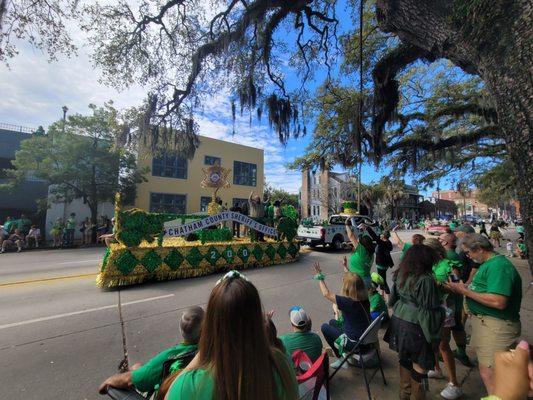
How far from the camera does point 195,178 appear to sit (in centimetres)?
2503

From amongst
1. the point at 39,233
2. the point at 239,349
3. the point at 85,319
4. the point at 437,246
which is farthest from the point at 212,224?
the point at 39,233

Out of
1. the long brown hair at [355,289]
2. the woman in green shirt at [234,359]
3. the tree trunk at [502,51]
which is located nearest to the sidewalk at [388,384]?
the long brown hair at [355,289]

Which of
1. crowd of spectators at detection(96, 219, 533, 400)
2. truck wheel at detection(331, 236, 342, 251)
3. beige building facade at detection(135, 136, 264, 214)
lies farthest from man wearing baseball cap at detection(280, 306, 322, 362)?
beige building facade at detection(135, 136, 264, 214)

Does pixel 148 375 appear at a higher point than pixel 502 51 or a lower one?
lower

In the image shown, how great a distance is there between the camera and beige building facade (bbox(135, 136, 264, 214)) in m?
22.8

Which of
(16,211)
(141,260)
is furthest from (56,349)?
(16,211)

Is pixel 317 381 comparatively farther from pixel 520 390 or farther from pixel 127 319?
pixel 127 319

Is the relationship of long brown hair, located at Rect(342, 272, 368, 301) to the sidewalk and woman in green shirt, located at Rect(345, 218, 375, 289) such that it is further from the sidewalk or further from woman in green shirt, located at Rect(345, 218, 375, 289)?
woman in green shirt, located at Rect(345, 218, 375, 289)

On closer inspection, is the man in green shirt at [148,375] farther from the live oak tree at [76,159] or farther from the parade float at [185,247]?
the live oak tree at [76,159]

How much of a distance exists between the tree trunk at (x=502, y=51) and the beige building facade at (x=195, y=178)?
60.9ft

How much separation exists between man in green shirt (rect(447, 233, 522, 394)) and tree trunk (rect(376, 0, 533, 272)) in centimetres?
34

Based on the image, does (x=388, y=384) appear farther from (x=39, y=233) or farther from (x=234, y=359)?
(x=39, y=233)

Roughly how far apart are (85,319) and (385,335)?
15.6ft

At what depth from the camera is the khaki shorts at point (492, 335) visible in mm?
2439
